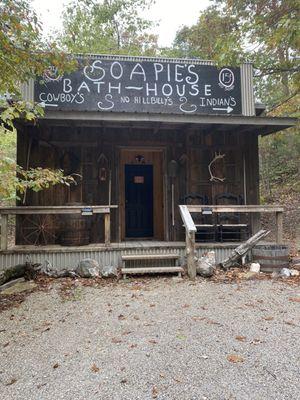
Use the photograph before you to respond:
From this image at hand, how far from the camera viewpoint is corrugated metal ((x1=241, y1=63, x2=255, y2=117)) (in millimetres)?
6949

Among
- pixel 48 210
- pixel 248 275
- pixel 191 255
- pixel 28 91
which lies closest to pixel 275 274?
pixel 248 275

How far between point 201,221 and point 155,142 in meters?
2.02

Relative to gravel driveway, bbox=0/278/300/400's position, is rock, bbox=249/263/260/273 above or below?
above

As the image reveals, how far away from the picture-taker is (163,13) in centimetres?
1692

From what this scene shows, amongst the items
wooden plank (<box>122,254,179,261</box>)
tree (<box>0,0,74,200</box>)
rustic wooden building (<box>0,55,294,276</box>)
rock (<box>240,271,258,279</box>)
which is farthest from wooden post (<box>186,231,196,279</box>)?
tree (<box>0,0,74,200</box>)

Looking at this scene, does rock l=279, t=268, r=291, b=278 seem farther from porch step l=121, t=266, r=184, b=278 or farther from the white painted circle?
the white painted circle

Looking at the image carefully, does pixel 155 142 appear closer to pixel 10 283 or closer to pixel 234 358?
pixel 10 283

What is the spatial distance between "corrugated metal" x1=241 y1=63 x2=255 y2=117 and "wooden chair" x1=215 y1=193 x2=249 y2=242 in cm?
184

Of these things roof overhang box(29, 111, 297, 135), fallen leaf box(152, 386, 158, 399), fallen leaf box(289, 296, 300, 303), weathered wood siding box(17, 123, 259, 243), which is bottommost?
fallen leaf box(152, 386, 158, 399)

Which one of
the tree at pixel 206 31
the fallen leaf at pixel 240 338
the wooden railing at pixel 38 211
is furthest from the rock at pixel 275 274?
the tree at pixel 206 31

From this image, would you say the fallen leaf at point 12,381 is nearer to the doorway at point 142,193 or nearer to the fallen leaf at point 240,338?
the fallen leaf at point 240,338

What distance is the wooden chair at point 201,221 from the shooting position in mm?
6789

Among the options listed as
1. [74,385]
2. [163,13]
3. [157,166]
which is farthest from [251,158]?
[163,13]

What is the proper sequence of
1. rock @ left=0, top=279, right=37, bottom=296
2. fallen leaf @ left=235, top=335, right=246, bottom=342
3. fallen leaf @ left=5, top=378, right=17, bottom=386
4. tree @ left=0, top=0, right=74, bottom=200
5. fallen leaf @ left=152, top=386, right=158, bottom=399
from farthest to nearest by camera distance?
rock @ left=0, top=279, right=37, bottom=296
tree @ left=0, top=0, right=74, bottom=200
fallen leaf @ left=235, top=335, right=246, bottom=342
fallen leaf @ left=5, top=378, right=17, bottom=386
fallen leaf @ left=152, top=386, right=158, bottom=399
